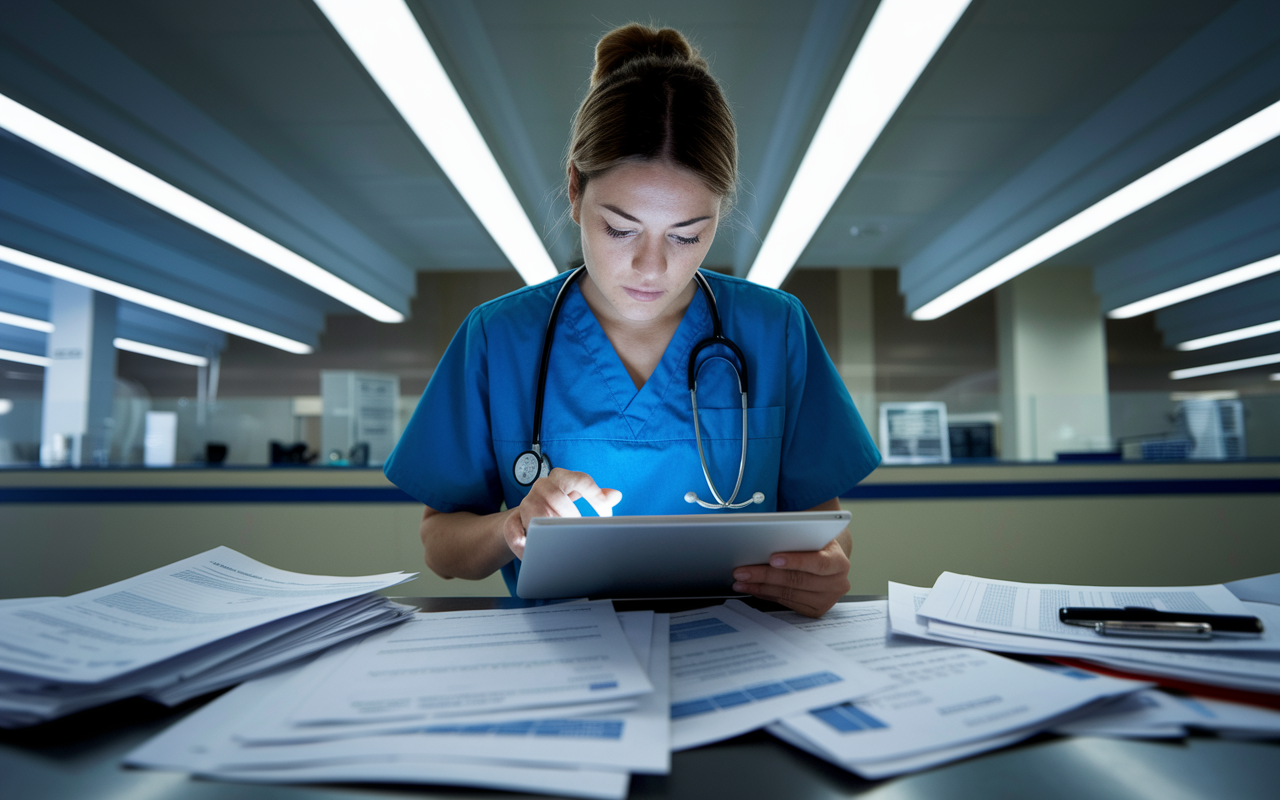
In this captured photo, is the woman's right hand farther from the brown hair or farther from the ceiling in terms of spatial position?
the ceiling

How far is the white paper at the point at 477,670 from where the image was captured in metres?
0.43

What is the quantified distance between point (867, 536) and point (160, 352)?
1068cm

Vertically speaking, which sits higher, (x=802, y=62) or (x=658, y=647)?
(x=802, y=62)

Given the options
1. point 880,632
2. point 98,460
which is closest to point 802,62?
point 880,632

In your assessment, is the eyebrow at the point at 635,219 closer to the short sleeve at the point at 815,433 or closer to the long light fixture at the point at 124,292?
the short sleeve at the point at 815,433

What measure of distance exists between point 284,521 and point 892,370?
7.10m

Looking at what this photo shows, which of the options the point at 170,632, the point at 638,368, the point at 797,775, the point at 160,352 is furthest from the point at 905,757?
the point at 160,352

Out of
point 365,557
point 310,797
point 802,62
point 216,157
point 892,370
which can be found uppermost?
point 802,62

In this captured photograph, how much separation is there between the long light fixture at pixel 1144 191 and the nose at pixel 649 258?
381 centimetres

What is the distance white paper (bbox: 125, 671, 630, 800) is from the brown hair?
0.84 m

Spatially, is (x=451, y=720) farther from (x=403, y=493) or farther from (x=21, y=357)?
(x=21, y=357)

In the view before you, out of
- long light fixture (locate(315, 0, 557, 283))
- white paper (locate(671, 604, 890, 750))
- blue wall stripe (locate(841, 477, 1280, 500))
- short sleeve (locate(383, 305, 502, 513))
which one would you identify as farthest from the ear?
blue wall stripe (locate(841, 477, 1280, 500))

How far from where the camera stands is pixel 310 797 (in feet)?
1.18

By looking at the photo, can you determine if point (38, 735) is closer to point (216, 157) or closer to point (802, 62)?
point (802, 62)
